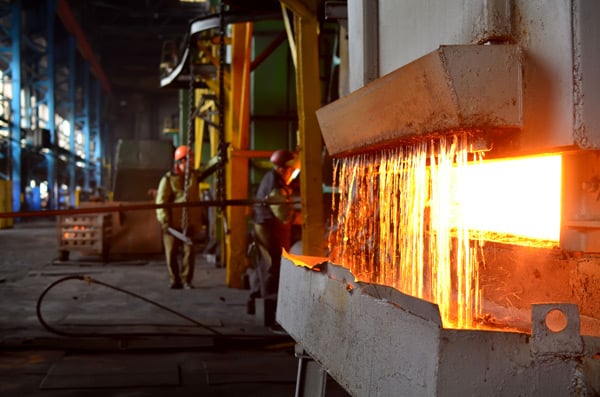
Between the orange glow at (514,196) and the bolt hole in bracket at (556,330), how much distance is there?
0.81 meters

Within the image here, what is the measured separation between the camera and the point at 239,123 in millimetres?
7023

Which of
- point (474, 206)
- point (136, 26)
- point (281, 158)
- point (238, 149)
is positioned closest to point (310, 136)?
point (281, 158)

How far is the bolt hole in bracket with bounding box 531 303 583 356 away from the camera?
51.4 inches

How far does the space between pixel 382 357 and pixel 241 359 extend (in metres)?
2.66

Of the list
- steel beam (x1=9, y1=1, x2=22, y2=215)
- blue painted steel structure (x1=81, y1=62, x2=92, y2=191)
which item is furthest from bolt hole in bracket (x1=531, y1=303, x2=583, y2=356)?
blue painted steel structure (x1=81, y1=62, x2=92, y2=191)

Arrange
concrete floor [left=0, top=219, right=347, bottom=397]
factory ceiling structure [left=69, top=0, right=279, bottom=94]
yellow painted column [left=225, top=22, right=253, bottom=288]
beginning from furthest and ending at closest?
factory ceiling structure [left=69, top=0, right=279, bottom=94] → yellow painted column [left=225, top=22, right=253, bottom=288] → concrete floor [left=0, top=219, right=347, bottom=397]

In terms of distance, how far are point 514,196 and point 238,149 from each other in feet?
16.0

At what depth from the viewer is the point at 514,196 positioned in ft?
7.86

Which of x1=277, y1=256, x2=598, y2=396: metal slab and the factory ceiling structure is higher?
the factory ceiling structure

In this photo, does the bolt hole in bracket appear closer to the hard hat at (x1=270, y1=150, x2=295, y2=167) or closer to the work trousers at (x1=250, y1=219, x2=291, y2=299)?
the work trousers at (x1=250, y1=219, x2=291, y2=299)

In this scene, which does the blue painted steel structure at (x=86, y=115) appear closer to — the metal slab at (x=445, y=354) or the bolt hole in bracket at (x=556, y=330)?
the metal slab at (x=445, y=354)

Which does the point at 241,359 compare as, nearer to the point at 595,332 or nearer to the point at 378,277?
the point at 378,277

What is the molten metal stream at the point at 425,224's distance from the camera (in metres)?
2.19

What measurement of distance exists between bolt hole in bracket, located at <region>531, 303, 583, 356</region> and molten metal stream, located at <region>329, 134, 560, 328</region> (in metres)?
0.64
